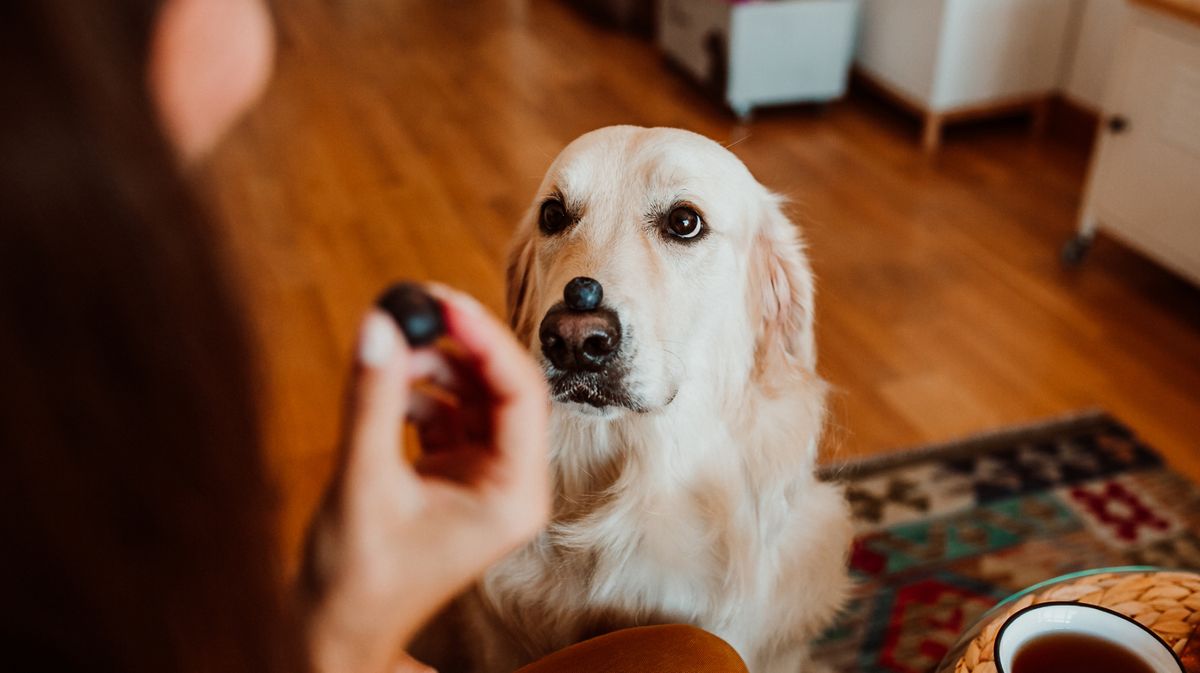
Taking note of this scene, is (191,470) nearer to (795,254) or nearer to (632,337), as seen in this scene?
(632,337)

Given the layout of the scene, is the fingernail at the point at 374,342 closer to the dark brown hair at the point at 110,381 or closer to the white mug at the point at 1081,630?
the dark brown hair at the point at 110,381

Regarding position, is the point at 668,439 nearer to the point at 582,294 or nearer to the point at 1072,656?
the point at 582,294

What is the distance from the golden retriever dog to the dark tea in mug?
404 millimetres

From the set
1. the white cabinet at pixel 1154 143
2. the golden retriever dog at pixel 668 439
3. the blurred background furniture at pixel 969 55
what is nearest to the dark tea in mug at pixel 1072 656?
the golden retriever dog at pixel 668 439

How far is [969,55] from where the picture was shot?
3471 mm

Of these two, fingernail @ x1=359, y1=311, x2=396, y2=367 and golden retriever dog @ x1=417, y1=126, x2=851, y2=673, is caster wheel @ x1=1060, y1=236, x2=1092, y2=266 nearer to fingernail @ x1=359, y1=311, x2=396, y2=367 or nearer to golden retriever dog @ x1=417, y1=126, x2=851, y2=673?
golden retriever dog @ x1=417, y1=126, x2=851, y2=673

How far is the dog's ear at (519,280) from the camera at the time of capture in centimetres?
137

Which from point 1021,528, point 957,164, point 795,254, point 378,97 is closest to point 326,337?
point 795,254

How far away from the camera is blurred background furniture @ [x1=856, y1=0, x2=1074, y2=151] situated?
11.2ft

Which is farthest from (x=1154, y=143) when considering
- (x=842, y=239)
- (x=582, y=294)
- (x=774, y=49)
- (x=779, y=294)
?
(x=582, y=294)

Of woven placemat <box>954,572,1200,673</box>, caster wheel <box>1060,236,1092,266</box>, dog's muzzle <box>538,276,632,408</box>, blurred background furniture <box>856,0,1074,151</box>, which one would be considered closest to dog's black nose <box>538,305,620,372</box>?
dog's muzzle <box>538,276,632,408</box>

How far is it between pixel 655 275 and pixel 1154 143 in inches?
78.7

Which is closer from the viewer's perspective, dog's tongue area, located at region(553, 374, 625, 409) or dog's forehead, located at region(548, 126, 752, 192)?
dog's tongue area, located at region(553, 374, 625, 409)

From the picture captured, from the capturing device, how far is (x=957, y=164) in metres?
3.55
